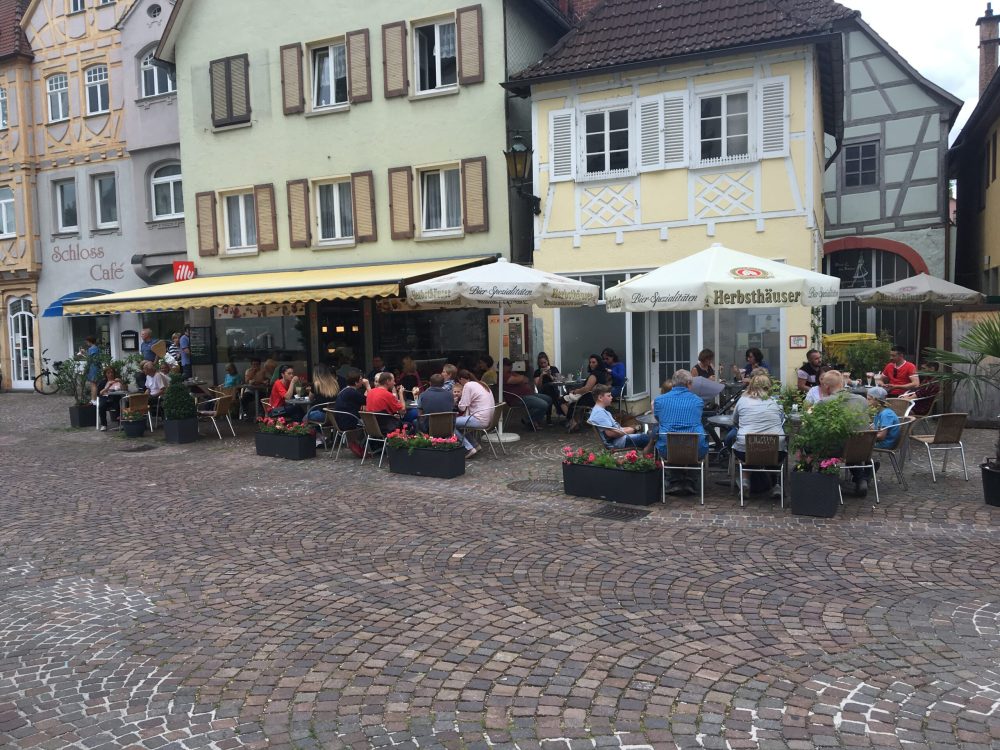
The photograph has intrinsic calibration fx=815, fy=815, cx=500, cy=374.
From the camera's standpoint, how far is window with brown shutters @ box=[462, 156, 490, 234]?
15.9 meters

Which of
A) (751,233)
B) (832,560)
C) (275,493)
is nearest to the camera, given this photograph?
(832,560)

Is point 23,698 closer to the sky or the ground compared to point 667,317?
closer to the ground

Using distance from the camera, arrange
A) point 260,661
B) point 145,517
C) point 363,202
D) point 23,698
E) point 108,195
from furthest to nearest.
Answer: point 108,195 → point 363,202 → point 145,517 → point 260,661 → point 23,698

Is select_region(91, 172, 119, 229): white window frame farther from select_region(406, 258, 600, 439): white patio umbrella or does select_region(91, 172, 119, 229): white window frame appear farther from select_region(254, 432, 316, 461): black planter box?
select_region(406, 258, 600, 439): white patio umbrella

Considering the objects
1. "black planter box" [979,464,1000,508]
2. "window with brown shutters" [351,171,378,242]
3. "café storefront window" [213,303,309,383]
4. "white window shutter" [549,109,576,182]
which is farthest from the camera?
"café storefront window" [213,303,309,383]

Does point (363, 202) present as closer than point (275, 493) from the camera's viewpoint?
No

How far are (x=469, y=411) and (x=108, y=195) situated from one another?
1620 cm

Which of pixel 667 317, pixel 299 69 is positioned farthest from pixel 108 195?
pixel 667 317

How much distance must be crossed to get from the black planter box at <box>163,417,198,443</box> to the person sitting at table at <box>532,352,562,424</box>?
5.70 meters

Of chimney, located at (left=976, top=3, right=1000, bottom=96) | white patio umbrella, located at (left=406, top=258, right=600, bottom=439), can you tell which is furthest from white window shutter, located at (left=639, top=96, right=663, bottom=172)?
chimney, located at (left=976, top=3, right=1000, bottom=96)

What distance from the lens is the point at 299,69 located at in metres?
17.5

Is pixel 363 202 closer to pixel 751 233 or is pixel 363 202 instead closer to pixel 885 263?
pixel 751 233

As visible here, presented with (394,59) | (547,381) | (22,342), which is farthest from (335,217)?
(22,342)

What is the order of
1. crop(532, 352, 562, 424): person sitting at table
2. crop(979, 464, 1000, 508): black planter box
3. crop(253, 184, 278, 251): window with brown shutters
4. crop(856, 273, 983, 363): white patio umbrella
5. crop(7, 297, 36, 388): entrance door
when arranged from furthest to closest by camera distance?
crop(7, 297, 36, 388): entrance door < crop(253, 184, 278, 251): window with brown shutters < crop(856, 273, 983, 363): white patio umbrella < crop(532, 352, 562, 424): person sitting at table < crop(979, 464, 1000, 508): black planter box
